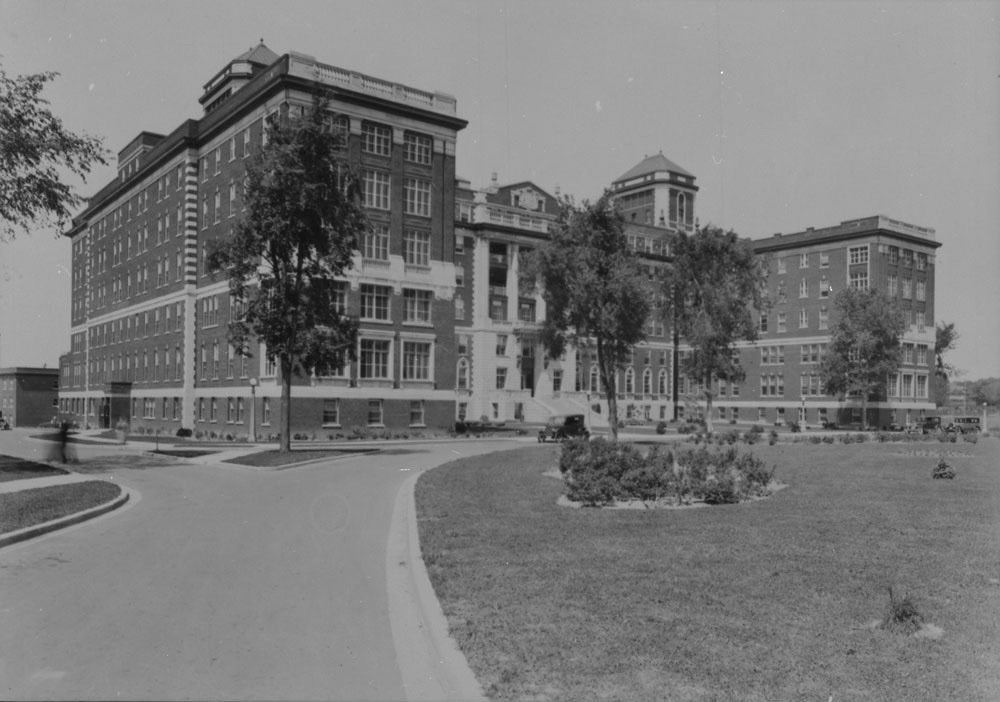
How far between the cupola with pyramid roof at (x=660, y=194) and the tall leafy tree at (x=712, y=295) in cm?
4471

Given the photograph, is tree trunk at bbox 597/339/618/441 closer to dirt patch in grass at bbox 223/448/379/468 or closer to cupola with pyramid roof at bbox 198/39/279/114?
dirt patch in grass at bbox 223/448/379/468

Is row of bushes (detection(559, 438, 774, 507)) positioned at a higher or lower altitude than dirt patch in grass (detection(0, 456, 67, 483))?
higher

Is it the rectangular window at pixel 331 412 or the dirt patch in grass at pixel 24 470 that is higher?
the rectangular window at pixel 331 412

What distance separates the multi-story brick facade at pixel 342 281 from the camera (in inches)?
1948

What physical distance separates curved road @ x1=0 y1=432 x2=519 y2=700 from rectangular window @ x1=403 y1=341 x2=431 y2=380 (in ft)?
119

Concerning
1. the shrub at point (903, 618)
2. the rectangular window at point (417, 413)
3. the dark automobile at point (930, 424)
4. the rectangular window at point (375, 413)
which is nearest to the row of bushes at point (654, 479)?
the shrub at point (903, 618)

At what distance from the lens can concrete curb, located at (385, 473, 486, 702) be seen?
627 centimetres

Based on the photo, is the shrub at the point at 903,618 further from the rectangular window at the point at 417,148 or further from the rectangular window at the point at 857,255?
the rectangular window at the point at 857,255

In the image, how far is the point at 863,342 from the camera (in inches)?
2591

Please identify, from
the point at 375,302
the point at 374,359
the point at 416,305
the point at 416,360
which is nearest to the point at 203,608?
the point at 374,359

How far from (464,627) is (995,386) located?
590 feet

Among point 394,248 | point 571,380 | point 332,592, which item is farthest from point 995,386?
point 332,592

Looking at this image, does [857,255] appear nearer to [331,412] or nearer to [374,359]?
[374,359]

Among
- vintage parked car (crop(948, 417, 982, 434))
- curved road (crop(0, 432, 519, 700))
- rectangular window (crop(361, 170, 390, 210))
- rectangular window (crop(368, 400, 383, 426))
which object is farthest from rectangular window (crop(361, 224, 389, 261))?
vintage parked car (crop(948, 417, 982, 434))
